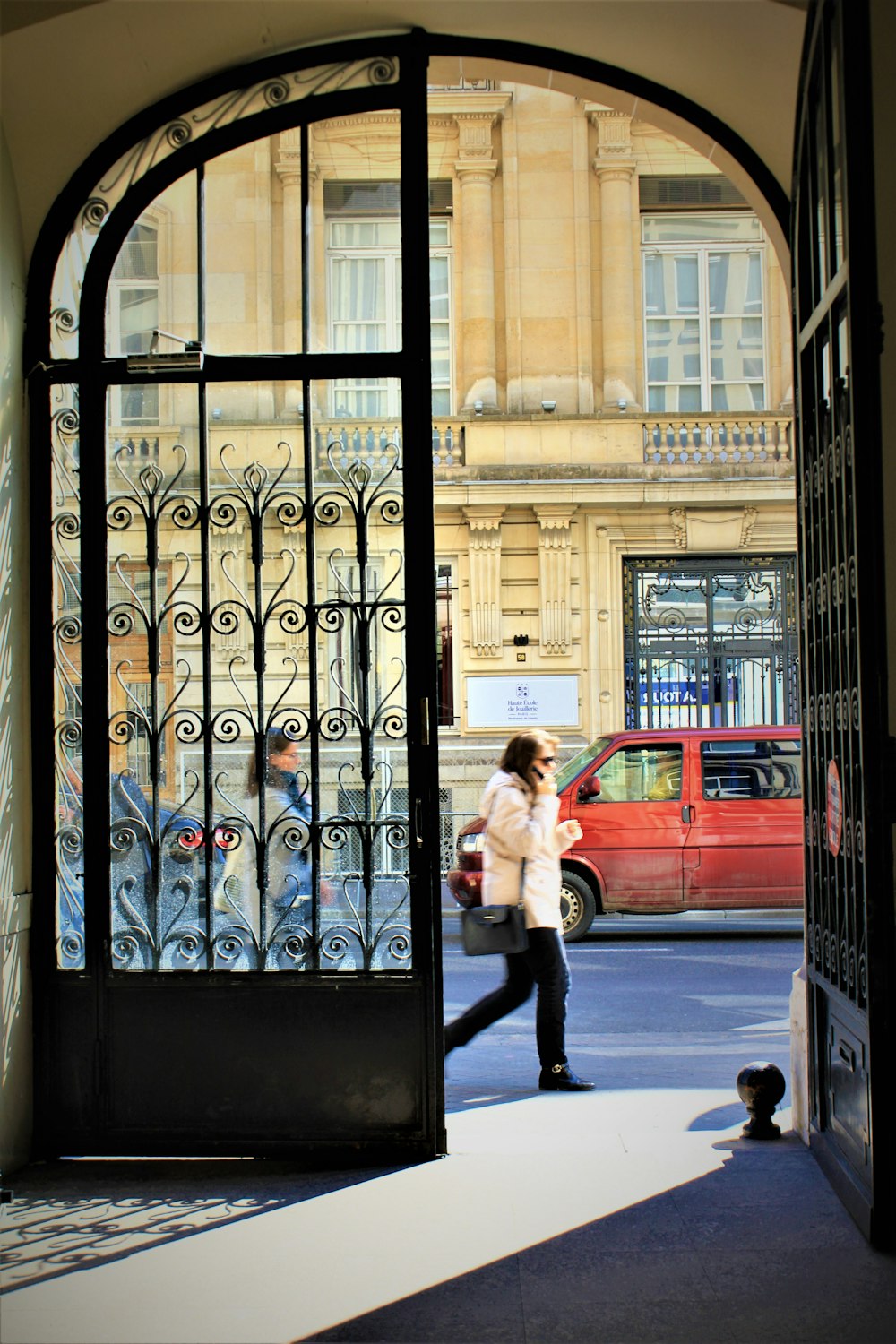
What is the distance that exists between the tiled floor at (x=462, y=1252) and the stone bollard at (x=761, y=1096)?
0.36ft

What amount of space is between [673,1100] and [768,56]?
4757mm

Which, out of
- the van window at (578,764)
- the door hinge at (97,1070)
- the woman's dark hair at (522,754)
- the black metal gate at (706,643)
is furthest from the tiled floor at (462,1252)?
the black metal gate at (706,643)

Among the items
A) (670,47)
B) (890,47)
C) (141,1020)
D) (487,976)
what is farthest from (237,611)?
(487,976)

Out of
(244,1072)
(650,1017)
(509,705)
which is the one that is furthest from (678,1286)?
(509,705)

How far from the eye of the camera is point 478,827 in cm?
1326

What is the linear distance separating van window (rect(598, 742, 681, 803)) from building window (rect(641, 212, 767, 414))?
828cm

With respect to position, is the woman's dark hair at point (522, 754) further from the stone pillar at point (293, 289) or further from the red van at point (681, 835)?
the red van at point (681, 835)

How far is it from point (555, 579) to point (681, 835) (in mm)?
6943

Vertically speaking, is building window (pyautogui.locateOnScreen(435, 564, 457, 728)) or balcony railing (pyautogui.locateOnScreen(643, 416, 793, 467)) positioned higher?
balcony railing (pyautogui.locateOnScreen(643, 416, 793, 467))

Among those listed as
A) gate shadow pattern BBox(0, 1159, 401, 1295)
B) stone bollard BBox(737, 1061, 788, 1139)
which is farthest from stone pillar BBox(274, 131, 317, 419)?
stone bollard BBox(737, 1061, 788, 1139)

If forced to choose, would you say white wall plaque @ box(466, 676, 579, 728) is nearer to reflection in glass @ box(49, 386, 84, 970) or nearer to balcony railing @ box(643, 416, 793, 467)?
balcony railing @ box(643, 416, 793, 467)

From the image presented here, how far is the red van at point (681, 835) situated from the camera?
1289cm

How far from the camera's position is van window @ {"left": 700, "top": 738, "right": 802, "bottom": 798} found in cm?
1312

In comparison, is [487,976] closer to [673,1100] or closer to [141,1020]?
[673,1100]
